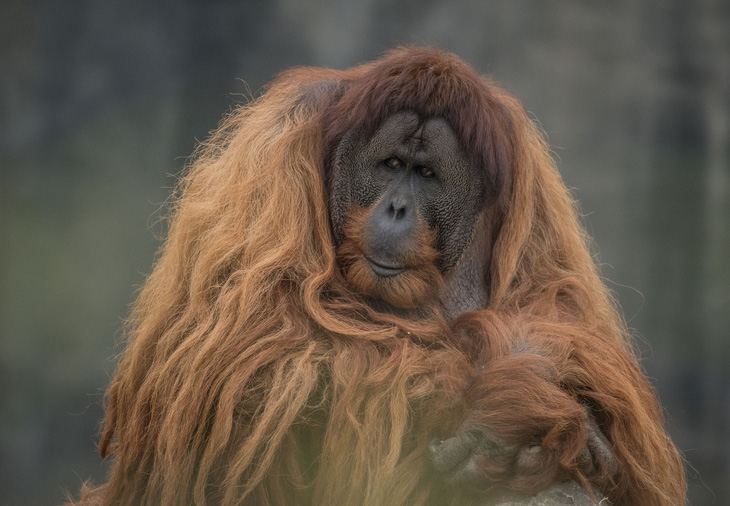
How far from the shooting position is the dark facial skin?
5.92ft

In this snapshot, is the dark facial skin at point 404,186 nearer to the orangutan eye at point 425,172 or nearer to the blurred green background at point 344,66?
the orangutan eye at point 425,172

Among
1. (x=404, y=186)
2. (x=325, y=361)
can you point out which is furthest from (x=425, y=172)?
(x=325, y=361)

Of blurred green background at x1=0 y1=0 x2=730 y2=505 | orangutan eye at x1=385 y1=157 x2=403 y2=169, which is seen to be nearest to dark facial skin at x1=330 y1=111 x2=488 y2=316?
orangutan eye at x1=385 y1=157 x2=403 y2=169

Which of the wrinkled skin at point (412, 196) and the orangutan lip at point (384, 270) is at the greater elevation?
the wrinkled skin at point (412, 196)

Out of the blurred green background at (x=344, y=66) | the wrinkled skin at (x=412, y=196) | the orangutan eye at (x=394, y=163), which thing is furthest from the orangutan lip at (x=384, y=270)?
the blurred green background at (x=344, y=66)

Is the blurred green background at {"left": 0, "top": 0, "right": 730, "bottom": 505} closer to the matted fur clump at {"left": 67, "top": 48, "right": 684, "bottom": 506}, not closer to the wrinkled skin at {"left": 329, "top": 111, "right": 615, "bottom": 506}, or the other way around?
the matted fur clump at {"left": 67, "top": 48, "right": 684, "bottom": 506}

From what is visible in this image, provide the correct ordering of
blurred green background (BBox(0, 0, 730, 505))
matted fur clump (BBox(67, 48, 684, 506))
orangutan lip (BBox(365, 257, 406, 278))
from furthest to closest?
blurred green background (BBox(0, 0, 730, 505)) → orangutan lip (BBox(365, 257, 406, 278)) → matted fur clump (BBox(67, 48, 684, 506))

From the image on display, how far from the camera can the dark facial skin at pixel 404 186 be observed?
180 centimetres

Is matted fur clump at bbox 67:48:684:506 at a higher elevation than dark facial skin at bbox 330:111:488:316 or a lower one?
lower

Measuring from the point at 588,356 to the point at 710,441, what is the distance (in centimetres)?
162

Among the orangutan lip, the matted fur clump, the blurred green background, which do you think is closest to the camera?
the matted fur clump

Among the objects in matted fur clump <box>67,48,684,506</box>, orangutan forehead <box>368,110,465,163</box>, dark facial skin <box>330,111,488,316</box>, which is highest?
orangutan forehead <box>368,110,465,163</box>

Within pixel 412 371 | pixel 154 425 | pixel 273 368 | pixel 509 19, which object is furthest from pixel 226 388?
pixel 509 19

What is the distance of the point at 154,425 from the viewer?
1733mm
